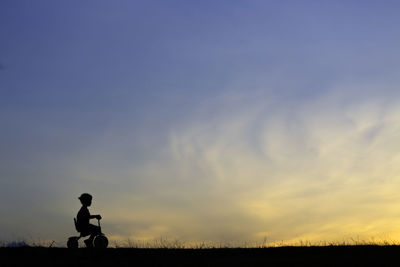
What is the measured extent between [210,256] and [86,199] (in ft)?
15.9

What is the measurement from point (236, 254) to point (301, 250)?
7.24ft

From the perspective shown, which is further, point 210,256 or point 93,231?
point 93,231

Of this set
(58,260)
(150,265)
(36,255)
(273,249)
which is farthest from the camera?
(273,249)

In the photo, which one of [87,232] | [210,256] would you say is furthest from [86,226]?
[210,256]

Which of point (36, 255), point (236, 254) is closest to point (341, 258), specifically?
point (236, 254)

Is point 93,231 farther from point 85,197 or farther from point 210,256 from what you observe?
point 210,256

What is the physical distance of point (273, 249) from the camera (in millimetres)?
18969

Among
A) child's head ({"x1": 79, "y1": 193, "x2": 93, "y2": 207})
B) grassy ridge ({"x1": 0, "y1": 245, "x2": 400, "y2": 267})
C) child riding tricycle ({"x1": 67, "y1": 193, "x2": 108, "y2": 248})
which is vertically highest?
child's head ({"x1": 79, "y1": 193, "x2": 93, "y2": 207})

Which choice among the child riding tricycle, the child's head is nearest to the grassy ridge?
the child riding tricycle

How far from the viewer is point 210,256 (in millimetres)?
17609

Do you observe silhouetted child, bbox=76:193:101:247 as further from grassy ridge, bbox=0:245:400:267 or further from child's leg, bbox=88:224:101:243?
grassy ridge, bbox=0:245:400:267

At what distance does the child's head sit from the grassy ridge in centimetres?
159

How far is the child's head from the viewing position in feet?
64.1

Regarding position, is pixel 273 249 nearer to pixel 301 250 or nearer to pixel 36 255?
pixel 301 250
